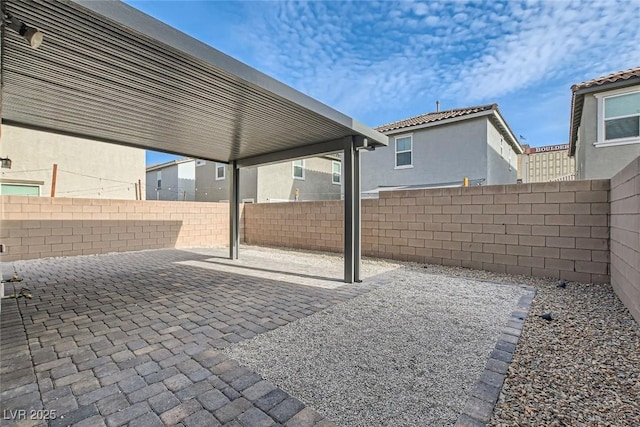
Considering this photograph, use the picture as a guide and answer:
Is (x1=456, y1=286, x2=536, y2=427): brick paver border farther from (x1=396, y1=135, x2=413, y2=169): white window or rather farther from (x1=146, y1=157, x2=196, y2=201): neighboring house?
(x1=146, y1=157, x2=196, y2=201): neighboring house

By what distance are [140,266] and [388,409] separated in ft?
21.6

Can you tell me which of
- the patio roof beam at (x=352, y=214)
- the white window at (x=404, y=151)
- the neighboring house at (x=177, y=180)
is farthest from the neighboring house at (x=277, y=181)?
the patio roof beam at (x=352, y=214)

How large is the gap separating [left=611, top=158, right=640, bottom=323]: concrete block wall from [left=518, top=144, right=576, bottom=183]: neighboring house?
1749 cm

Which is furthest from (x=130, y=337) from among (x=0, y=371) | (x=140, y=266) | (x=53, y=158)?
(x=53, y=158)

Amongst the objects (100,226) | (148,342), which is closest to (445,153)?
(148,342)

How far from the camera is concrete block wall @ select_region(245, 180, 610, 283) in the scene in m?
5.03

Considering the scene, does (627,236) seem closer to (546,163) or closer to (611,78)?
(611,78)

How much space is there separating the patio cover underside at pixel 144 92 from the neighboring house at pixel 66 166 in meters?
7.26

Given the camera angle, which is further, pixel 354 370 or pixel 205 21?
pixel 205 21

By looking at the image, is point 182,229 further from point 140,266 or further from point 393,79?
point 393,79

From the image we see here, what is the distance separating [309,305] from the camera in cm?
407

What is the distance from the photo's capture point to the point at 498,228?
601cm

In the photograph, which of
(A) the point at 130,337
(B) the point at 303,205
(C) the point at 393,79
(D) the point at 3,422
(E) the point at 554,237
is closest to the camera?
(D) the point at 3,422

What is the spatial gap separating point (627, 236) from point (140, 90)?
617cm
